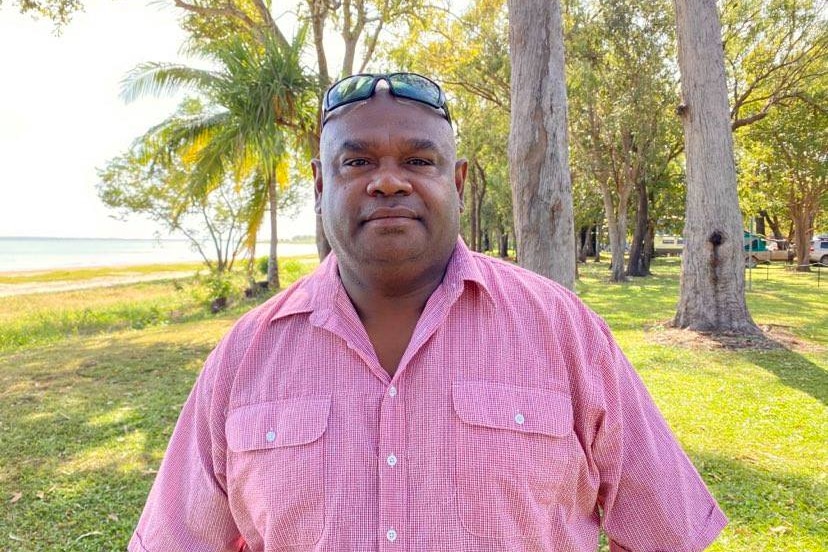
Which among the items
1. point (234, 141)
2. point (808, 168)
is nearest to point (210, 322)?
point (234, 141)

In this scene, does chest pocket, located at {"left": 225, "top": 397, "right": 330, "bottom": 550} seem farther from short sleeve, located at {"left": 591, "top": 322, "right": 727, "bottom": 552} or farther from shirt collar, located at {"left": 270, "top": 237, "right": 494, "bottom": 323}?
short sleeve, located at {"left": 591, "top": 322, "right": 727, "bottom": 552}

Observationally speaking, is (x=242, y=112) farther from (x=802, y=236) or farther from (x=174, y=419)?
(x=802, y=236)

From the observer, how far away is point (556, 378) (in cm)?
147

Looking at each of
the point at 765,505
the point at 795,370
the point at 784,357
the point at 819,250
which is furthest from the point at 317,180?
the point at 819,250

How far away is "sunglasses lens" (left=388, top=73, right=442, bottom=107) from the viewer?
162 centimetres

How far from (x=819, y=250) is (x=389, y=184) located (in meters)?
37.6

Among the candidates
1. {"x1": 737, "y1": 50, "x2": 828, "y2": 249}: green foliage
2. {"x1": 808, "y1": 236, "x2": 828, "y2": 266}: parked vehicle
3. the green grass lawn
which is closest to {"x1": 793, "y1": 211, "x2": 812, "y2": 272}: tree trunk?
{"x1": 737, "y1": 50, "x2": 828, "y2": 249}: green foliage

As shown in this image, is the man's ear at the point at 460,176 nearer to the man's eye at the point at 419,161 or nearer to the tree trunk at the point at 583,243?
the man's eye at the point at 419,161

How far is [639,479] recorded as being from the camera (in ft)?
5.03

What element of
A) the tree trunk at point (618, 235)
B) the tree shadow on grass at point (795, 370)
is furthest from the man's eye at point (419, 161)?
the tree trunk at point (618, 235)

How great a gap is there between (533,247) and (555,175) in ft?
1.64

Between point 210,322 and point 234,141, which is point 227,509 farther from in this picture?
point 210,322

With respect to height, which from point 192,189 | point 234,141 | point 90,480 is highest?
point 234,141

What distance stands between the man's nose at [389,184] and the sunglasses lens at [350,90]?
0.26 metres
